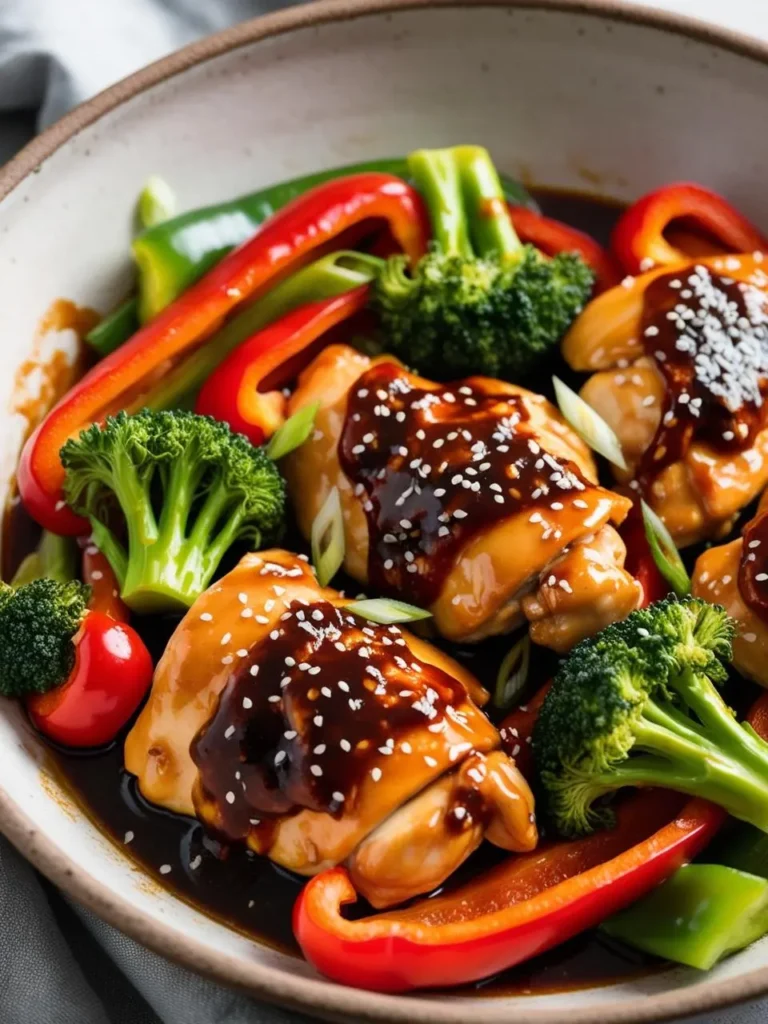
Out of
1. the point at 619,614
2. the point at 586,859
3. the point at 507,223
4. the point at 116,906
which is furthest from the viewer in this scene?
the point at 507,223

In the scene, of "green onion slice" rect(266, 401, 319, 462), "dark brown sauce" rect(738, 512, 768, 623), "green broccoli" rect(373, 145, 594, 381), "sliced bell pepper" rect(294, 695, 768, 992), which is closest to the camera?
"sliced bell pepper" rect(294, 695, 768, 992)

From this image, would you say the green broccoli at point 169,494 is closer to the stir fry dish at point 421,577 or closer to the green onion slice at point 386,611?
the stir fry dish at point 421,577

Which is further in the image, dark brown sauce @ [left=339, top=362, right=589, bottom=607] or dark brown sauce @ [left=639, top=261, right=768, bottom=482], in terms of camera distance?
dark brown sauce @ [left=639, top=261, right=768, bottom=482]

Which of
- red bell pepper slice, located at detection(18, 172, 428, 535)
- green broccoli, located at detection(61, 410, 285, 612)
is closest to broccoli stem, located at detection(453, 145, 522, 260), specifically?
red bell pepper slice, located at detection(18, 172, 428, 535)

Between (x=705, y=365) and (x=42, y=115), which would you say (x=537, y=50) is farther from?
(x=42, y=115)

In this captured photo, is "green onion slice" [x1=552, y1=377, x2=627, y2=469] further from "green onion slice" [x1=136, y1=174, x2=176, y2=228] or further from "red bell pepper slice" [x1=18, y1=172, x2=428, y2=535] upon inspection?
"green onion slice" [x1=136, y1=174, x2=176, y2=228]

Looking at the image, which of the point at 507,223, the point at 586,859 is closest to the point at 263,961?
the point at 586,859
